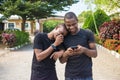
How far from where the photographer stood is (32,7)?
1188 inches

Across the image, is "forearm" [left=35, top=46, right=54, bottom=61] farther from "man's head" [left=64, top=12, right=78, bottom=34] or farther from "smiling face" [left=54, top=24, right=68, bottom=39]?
"man's head" [left=64, top=12, right=78, bottom=34]

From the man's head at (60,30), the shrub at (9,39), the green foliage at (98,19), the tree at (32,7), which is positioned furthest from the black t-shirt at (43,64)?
the green foliage at (98,19)

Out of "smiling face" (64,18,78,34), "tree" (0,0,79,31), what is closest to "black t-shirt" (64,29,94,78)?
"smiling face" (64,18,78,34)

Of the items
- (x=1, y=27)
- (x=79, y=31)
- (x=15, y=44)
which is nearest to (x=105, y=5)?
(x=15, y=44)

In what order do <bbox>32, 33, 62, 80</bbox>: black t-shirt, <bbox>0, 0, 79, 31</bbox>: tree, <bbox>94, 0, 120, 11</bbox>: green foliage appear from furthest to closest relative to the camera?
<bbox>0, 0, 79, 31</bbox>: tree
<bbox>94, 0, 120, 11</bbox>: green foliage
<bbox>32, 33, 62, 80</bbox>: black t-shirt

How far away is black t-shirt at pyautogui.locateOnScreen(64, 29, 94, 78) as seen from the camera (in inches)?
174

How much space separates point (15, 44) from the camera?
25.9 meters

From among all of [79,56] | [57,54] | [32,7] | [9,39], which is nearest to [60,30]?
[57,54]

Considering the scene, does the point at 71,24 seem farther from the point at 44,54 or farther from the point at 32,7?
the point at 32,7

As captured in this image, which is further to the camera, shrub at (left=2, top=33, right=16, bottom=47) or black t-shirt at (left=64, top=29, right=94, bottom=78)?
shrub at (left=2, top=33, right=16, bottom=47)

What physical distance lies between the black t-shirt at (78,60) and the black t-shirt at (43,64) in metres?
0.21

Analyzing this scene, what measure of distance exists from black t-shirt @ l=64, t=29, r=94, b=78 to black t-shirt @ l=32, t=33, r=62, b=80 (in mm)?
215

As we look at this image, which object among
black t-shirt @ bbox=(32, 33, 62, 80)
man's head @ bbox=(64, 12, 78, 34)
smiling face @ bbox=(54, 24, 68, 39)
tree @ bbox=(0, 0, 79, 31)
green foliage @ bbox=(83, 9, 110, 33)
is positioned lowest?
green foliage @ bbox=(83, 9, 110, 33)

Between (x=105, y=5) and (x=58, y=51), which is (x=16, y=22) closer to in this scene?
(x=105, y=5)
